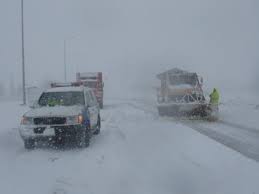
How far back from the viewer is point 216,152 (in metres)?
10.7

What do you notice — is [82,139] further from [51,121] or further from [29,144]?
[29,144]

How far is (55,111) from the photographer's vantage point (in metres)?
11.7

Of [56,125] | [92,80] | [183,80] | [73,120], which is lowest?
[56,125]

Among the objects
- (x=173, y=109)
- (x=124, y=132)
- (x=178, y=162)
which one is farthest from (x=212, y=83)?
(x=178, y=162)

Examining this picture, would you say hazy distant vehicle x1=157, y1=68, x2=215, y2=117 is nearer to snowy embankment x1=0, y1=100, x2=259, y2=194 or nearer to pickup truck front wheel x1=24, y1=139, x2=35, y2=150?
snowy embankment x1=0, y1=100, x2=259, y2=194

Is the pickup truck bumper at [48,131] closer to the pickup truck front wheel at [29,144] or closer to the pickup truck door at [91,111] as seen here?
the pickup truck front wheel at [29,144]

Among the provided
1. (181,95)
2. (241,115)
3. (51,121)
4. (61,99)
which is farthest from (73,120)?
(241,115)

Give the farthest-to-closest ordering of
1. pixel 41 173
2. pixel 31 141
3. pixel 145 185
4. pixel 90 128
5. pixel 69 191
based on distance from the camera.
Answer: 1. pixel 90 128
2. pixel 31 141
3. pixel 41 173
4. pixel 145 185
5. pixel 69 191

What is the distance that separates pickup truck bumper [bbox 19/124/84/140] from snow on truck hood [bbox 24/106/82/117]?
32cm

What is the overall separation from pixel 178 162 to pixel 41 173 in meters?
2.95

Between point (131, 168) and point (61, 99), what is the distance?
15.7 feet

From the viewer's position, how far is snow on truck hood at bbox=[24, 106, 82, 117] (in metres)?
11.4

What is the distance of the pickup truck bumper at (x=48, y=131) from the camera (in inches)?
444

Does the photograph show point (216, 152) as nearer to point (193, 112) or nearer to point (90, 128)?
point (90, 128)
